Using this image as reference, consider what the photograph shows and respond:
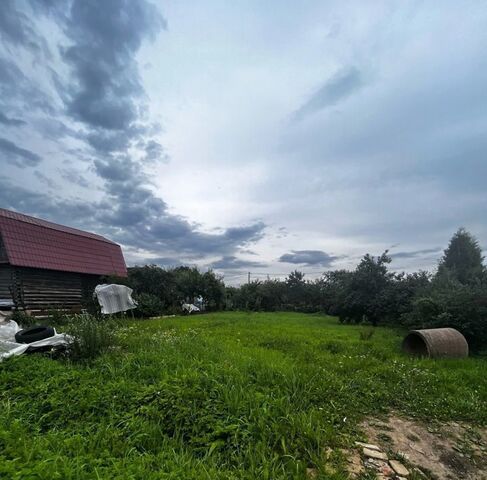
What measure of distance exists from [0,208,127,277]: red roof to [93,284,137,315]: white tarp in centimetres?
268

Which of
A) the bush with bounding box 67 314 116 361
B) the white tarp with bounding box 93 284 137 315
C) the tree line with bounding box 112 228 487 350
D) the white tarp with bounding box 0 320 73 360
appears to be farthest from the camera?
the white tarp with bounding box 93 284 137 315

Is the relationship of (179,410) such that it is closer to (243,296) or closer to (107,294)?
(107,294)

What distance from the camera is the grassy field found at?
2205 millimetres

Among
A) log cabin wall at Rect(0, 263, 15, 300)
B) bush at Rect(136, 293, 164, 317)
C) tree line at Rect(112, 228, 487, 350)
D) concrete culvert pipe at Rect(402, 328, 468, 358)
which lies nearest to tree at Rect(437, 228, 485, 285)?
tree line at Rect(112, 228, 487, 350)

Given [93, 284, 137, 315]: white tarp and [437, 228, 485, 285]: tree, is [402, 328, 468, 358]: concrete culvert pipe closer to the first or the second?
[93, 284, 137, 315]: white tarp

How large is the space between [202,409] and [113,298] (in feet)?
38.4

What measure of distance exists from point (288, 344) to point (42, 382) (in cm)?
447

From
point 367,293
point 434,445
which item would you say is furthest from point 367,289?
point 434,445

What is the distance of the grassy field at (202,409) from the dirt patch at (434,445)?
0.20 meters

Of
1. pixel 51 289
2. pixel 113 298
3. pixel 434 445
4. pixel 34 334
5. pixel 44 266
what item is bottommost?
pixel 434 445

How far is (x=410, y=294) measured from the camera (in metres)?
11.9

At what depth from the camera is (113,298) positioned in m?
13.4

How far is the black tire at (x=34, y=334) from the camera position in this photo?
5.58 meters

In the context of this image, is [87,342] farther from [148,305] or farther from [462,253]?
[462,253]
